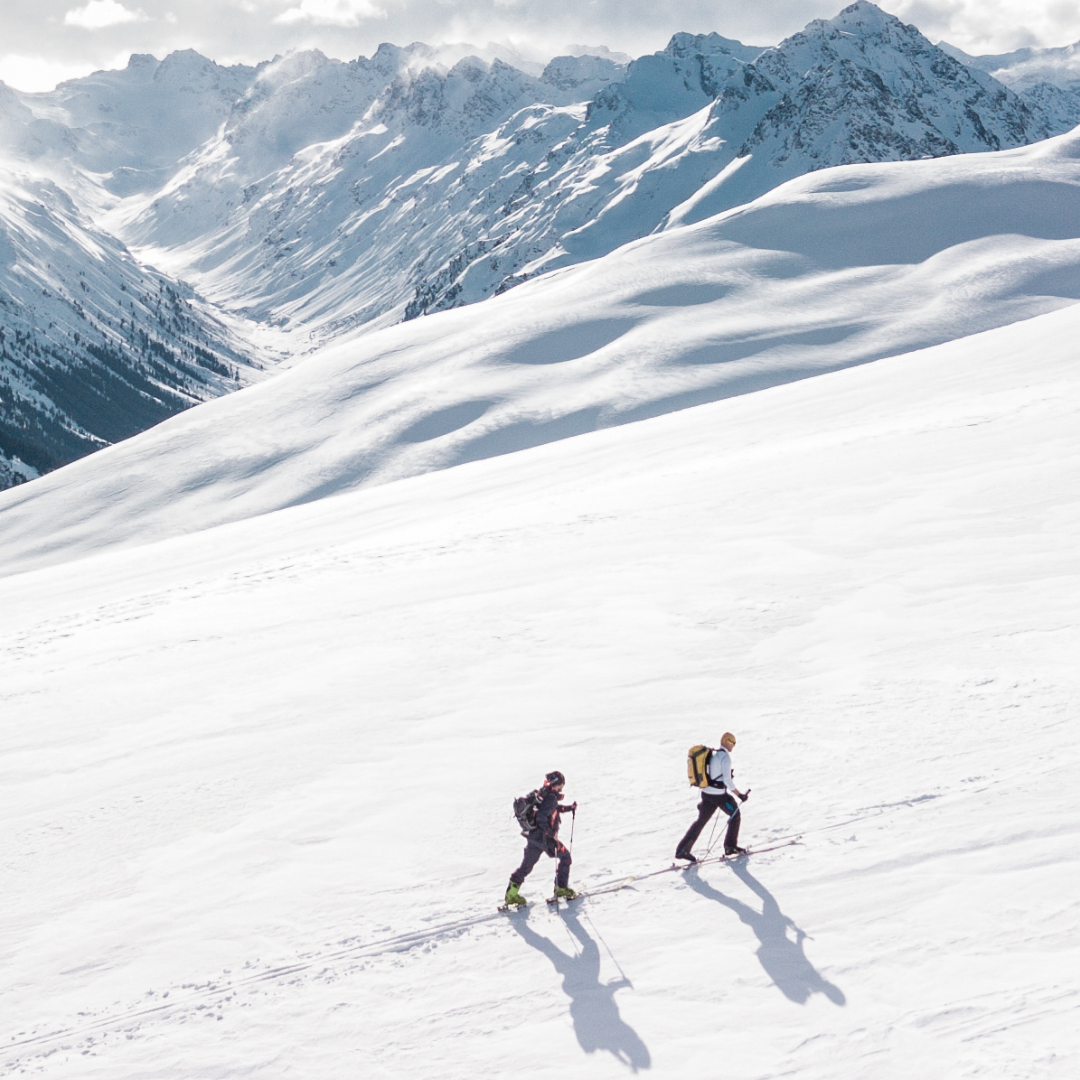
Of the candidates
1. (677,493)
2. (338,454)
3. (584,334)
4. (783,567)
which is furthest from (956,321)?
(783,567)

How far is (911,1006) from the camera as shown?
712 cm

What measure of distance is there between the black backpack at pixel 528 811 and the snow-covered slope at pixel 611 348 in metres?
39.3

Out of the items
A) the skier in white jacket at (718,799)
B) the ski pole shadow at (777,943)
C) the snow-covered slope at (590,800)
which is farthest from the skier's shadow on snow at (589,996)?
the skier in white jacket at (718,799)

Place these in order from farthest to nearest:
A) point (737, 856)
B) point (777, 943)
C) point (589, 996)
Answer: point (737, 856) < point (777, 943) < point (589, 996)

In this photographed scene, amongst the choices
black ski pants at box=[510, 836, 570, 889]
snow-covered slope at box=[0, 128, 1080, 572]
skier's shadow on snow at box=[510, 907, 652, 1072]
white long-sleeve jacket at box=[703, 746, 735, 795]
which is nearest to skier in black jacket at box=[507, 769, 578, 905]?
black ski pants at box=[510, 836, 570, 889]

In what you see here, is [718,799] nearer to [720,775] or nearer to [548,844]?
[720,775]

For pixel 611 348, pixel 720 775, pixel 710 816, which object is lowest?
pixel 710 816

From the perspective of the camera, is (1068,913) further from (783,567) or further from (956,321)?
(956,321)

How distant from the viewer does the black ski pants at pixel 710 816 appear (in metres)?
9.21

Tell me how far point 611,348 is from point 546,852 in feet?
168

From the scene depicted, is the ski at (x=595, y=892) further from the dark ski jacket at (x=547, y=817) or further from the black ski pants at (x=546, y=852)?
the dark ski jacket at (x=547, y=817)

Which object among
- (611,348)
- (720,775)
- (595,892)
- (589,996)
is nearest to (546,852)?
(595,892)

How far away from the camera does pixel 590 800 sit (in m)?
10.6

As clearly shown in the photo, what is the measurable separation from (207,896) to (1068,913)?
7284 mm
